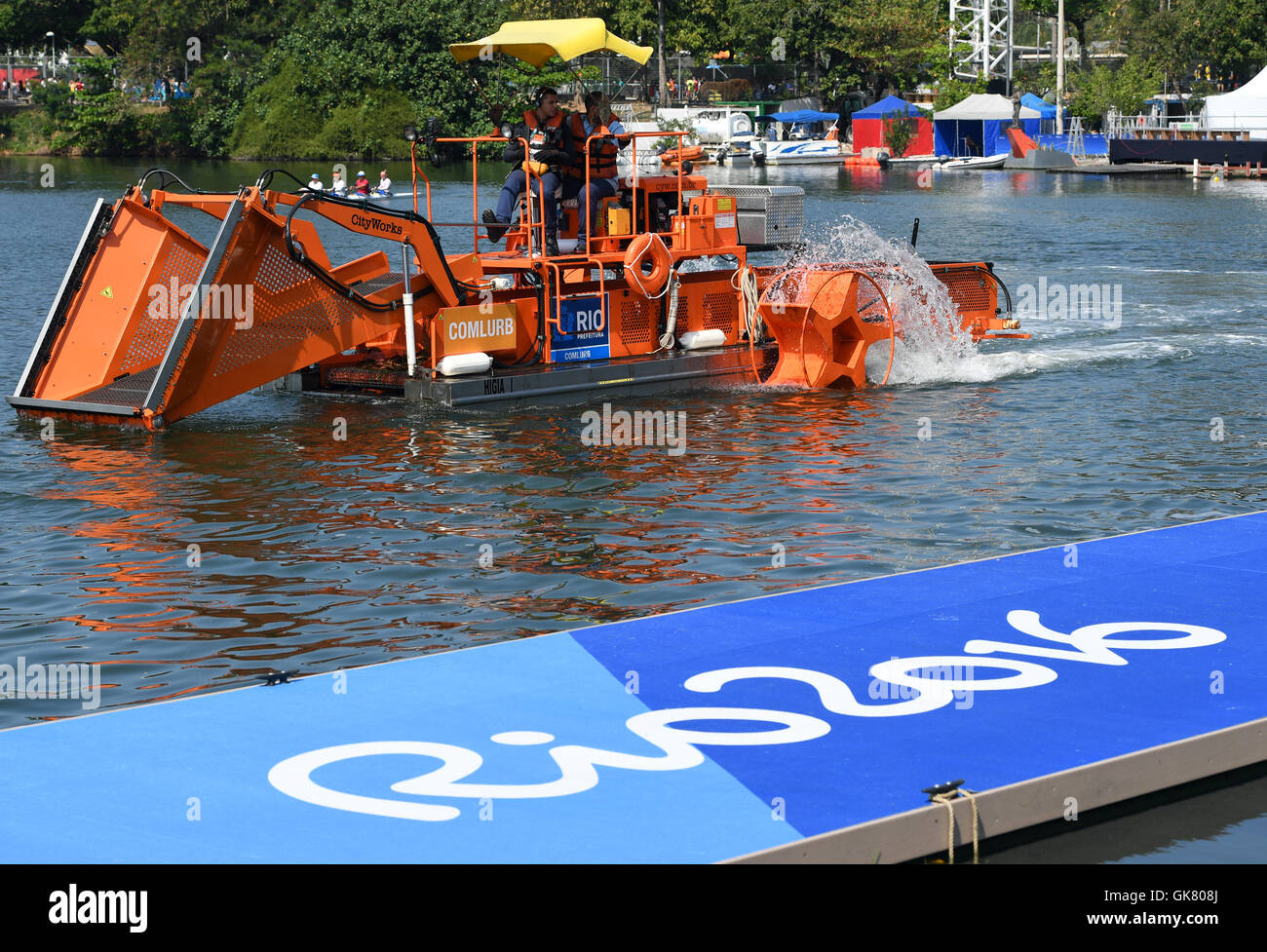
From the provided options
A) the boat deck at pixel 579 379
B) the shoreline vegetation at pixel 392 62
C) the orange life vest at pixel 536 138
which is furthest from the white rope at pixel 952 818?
the shoreline vegetation at pixel 392 62

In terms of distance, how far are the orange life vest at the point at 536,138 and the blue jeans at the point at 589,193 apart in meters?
0.41

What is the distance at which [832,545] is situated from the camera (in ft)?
38.5

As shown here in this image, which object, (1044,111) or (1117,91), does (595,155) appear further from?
(1044,111)

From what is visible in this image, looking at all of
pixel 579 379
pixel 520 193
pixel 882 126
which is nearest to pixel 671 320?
pixel 579 379

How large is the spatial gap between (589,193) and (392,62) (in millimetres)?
71953

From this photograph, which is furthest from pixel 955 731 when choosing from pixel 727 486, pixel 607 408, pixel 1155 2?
pixel 1155 2

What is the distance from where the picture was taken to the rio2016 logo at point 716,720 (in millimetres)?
6574

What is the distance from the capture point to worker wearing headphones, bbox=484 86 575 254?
662 inches

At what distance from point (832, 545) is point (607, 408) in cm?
578

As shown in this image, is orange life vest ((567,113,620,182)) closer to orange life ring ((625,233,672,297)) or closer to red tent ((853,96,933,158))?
orange life ring ((625,233,672,297))

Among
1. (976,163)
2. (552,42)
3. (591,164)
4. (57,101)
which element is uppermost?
(57,101)

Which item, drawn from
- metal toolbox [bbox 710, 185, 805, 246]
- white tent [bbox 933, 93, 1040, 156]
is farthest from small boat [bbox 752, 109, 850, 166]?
metal toolbox [bbox 710, 185, 805, 246]

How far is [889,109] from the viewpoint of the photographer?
91.4 meters
